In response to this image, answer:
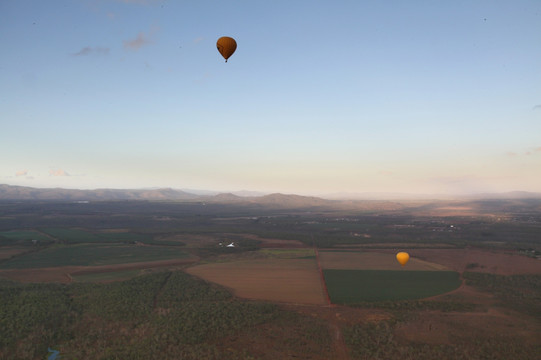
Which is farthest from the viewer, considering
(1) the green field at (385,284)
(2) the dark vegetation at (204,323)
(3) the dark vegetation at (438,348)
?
(1) the green field at (385,284)

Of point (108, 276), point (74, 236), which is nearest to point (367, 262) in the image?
point (108, 276)

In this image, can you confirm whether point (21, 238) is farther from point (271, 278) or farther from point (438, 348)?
point (438, 348)

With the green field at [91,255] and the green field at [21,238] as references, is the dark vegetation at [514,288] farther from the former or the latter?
the green field at [21,238]

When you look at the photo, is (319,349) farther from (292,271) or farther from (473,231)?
(473,231)

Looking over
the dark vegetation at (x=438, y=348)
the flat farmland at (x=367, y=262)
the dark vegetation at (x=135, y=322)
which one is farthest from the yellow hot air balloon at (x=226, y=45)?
the flat farmland at (x=367, y=262)

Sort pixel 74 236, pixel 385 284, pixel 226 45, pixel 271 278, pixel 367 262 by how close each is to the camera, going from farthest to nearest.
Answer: pixel 74 236 < pixel 367 262 < pixel 271 278 < pixel 385 284 < pixel 226 45

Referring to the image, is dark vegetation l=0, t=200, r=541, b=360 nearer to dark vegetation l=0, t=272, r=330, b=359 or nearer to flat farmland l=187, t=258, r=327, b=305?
dark vegetation l=0, t=272, r=330, b=359
